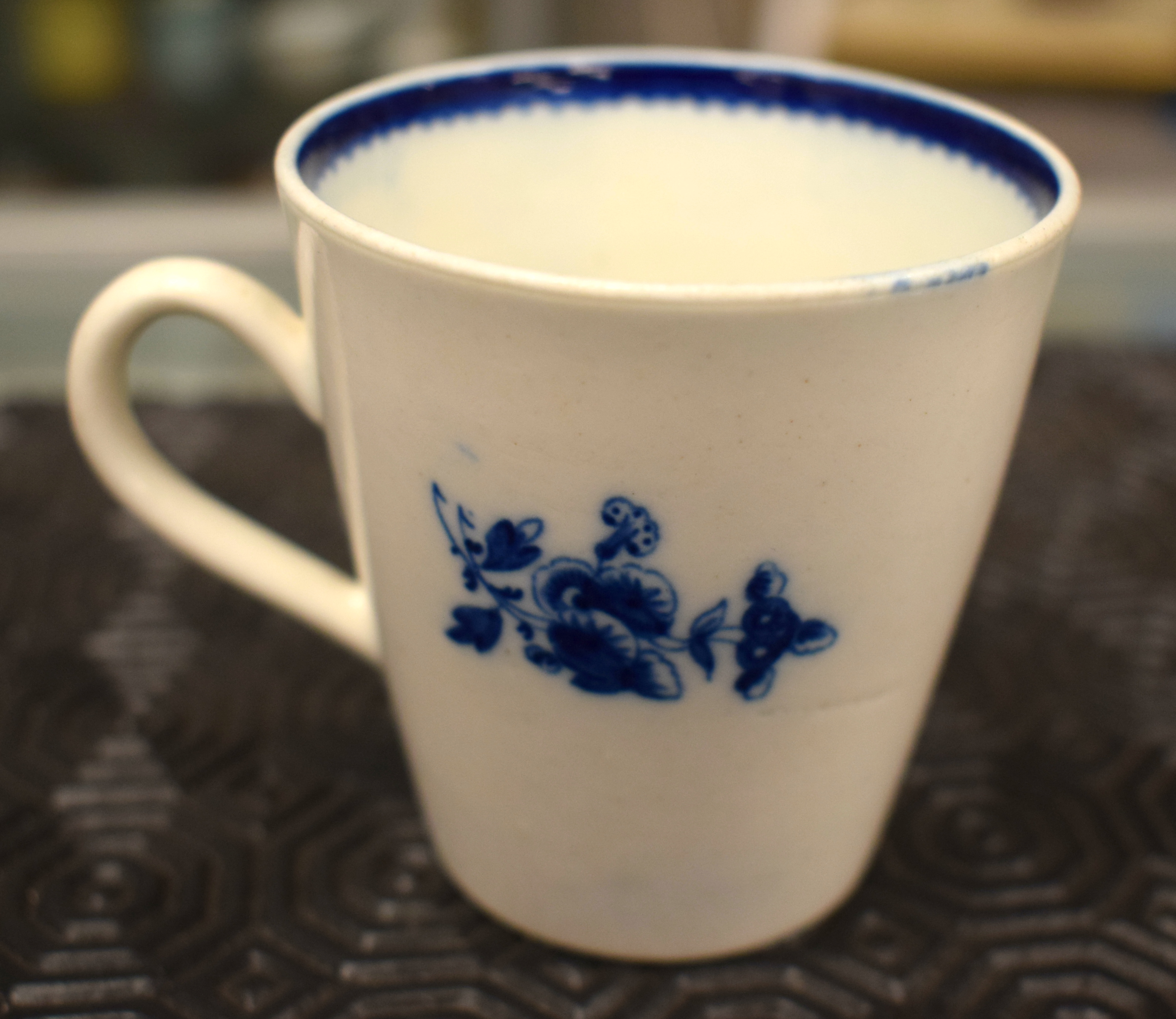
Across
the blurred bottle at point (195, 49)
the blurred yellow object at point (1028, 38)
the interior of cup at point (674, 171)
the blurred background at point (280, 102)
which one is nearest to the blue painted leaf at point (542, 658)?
the interior of cup at point (674, 171)

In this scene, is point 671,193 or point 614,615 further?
point 671,193

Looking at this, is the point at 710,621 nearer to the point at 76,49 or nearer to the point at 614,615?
the point at 614,615

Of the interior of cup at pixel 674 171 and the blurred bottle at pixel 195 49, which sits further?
the blurred bottle at pixel 195 49

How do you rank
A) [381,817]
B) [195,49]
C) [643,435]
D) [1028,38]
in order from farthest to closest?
[195,49] < [1028,38] < [381,817] < [643,435]

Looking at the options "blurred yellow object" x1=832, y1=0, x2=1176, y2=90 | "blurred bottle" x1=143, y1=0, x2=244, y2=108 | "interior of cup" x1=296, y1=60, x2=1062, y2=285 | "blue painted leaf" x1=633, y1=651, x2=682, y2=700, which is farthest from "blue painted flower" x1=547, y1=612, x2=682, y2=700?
"blurred bottle" x1=143, y1=0, x2=244, y2=108

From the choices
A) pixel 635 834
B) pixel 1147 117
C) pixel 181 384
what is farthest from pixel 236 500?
pixel 1147 117

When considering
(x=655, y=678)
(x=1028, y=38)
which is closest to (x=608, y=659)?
(x=655, y=678)

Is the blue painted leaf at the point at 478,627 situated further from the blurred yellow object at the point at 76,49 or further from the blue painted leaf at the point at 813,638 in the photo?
the blurred yellow object at the point at 76,49

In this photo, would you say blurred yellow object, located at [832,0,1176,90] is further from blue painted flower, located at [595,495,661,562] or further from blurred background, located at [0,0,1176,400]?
blue painted flower, located at [595,495,661,562]
